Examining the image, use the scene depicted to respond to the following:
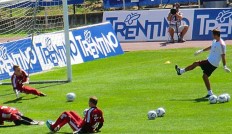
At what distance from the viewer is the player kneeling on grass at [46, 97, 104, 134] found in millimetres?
18438

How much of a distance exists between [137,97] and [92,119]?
597 centimetres

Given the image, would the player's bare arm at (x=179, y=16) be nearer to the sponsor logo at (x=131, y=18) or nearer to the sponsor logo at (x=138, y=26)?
the sponsor logo at (x=138, y=26)

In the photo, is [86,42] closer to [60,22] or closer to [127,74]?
[60,22]

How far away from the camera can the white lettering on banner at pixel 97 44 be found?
35156mm

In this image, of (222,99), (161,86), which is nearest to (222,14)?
(161,86)

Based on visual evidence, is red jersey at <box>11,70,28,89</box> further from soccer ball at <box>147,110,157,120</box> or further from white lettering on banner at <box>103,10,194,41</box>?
white lettering on banner at <box>103,10,194,41</box>

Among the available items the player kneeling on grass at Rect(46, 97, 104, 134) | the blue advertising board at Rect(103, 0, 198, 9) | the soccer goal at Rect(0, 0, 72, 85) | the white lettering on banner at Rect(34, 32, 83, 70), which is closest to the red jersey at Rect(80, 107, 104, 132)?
the player kneeling on grass at Rect(46, 97, 104, 134)

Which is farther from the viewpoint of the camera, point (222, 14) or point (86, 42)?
point (222, 14)

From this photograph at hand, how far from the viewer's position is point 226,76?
27703mm

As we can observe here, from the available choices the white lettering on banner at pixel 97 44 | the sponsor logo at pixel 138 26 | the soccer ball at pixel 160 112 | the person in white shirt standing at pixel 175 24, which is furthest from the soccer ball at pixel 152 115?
the sponsor logo at pixel 138 26

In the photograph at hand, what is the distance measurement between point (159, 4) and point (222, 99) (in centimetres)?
3059

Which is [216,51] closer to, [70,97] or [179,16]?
[70,97]

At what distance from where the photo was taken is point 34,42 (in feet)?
106

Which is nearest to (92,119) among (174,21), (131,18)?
(174,21)
